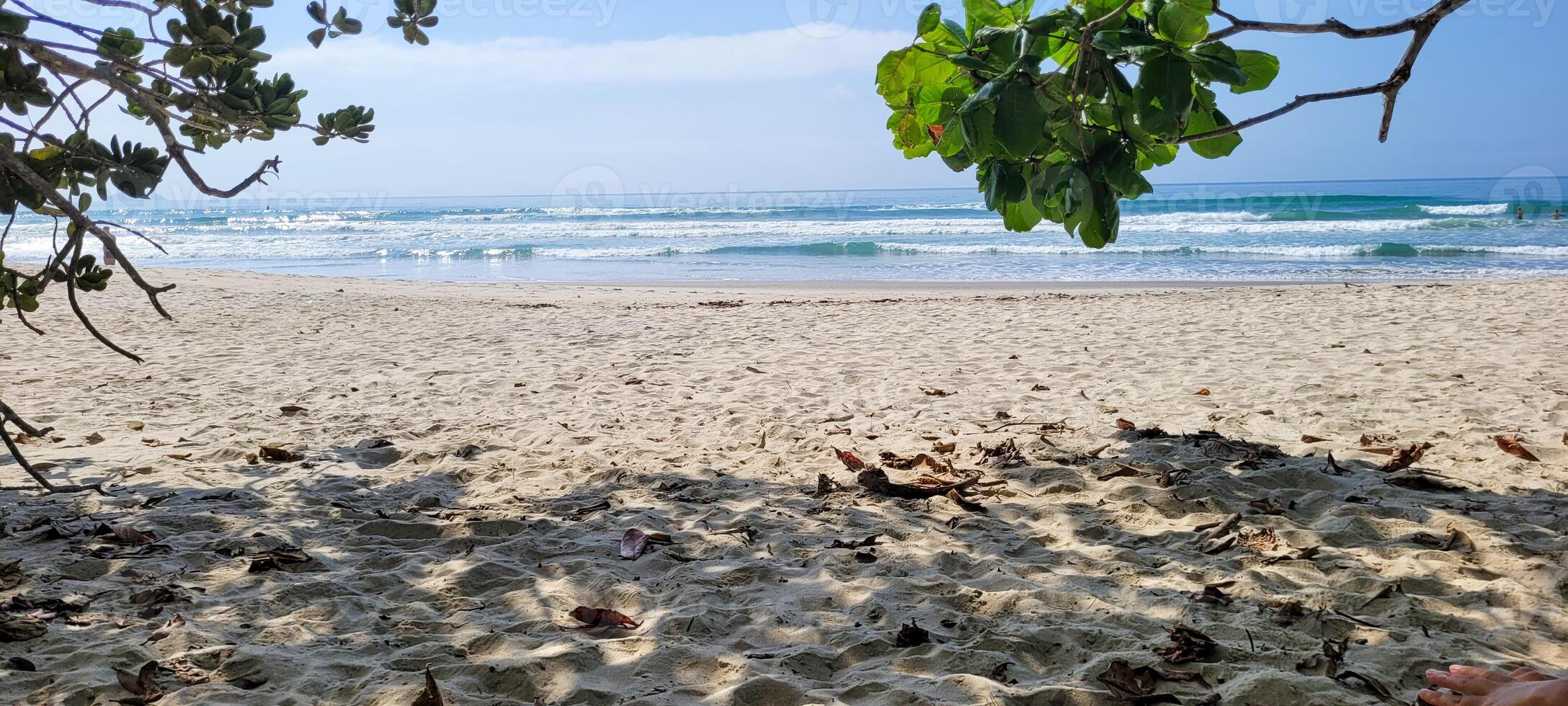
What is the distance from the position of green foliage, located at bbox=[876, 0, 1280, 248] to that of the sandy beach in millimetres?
1081

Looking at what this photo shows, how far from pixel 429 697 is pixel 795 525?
1523 millimetres

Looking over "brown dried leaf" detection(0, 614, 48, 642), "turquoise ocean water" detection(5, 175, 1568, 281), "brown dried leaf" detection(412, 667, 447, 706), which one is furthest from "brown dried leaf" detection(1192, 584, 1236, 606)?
"turquoise ocean water" detection(5, 175, 1568, 281)

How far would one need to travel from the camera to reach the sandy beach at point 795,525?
85.9 inches

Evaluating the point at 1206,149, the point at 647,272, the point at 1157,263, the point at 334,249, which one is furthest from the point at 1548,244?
the point at 334,249

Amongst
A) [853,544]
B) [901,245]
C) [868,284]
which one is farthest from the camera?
[901,245]

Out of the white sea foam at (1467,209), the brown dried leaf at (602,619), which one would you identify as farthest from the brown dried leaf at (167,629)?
the white sea foam at (1467,209)

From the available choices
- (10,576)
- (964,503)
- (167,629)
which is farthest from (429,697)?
(964,503)

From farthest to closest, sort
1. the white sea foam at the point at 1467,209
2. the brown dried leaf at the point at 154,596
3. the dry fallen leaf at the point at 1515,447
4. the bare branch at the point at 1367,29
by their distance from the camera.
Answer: the white sea foam at the point at 1467,209 → the dry fallen leaf at the point at 1515,447 → the brown dried leaf at the point at 154,596 → the bare branch at the point at 1367,29

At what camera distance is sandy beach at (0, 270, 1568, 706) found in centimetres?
218

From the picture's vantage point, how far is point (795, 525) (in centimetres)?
328

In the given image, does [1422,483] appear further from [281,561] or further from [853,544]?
[281,561]

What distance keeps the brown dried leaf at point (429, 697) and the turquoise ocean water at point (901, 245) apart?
1549 centimetres

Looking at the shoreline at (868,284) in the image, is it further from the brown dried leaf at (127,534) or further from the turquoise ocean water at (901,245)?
the brown dried leaf at (127,534)

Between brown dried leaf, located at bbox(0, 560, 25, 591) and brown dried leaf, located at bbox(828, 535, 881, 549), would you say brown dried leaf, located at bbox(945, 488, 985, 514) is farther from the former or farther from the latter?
brown dried leaf, located at bbox(0, 560, 25, 591)
